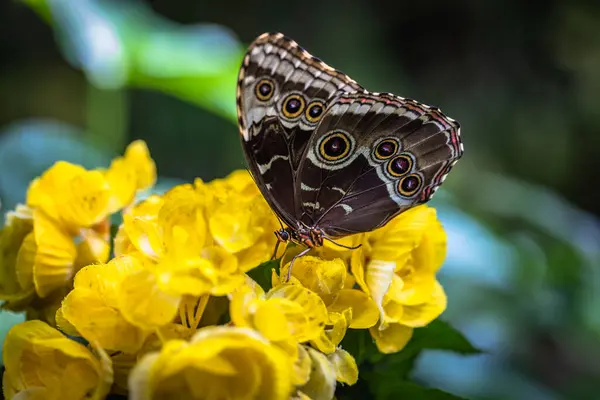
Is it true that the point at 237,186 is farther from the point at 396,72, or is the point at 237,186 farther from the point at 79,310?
the point at 396,72

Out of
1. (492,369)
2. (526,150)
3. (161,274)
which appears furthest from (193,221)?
(526,150)

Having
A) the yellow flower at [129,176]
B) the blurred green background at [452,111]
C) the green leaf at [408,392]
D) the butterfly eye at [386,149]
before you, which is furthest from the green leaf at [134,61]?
the green leaf at [408,392]

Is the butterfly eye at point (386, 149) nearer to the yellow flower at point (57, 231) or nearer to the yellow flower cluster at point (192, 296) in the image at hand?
the yellow flower cluster at point (192, 296)

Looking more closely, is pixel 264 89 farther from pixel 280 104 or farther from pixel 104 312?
pixel 104 312

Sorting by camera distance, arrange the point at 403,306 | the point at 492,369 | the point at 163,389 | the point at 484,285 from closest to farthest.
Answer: the point at 163,389 → the point at 403,306 → the point at 492,369 → the point at 484,285

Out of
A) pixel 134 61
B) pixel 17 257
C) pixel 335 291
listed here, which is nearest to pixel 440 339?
pixel 335 291
